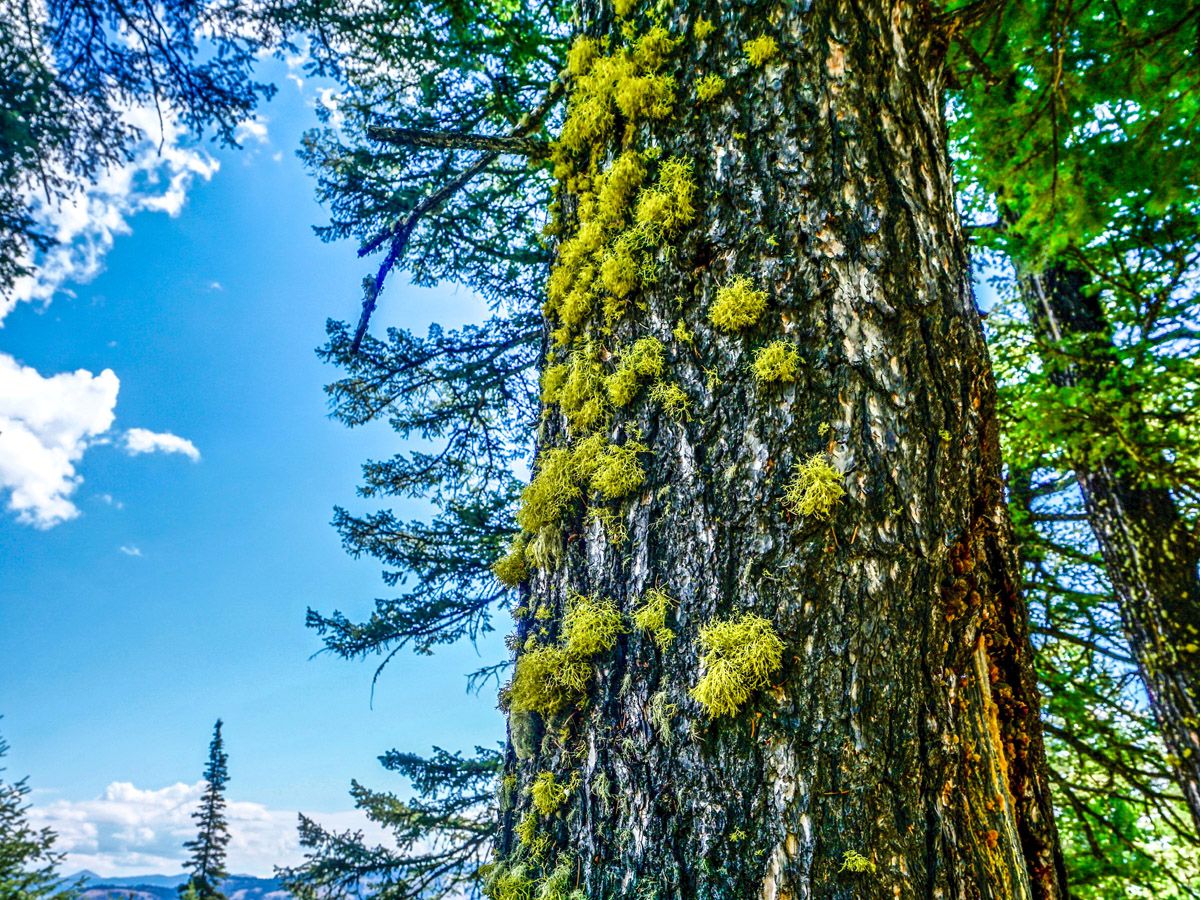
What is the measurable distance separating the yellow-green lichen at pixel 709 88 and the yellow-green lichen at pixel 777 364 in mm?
712

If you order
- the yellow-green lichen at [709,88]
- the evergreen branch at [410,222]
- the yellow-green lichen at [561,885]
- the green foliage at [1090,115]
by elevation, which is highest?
the green foliage at [1090,115]

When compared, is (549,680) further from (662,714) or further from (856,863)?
(856,863)

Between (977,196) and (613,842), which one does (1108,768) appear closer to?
(977,196)

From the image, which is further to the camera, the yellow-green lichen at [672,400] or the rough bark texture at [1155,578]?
the rough bark texture at [1155,578]

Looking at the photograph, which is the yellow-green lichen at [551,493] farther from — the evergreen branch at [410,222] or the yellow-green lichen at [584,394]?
the evergreen branch at [410,222]

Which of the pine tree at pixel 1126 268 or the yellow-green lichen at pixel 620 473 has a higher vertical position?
the pine tree at pixel 1126 268

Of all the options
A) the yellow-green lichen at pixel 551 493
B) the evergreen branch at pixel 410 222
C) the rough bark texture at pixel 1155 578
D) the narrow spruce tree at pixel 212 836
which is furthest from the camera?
the narrow spruce tree at pixel 212 836

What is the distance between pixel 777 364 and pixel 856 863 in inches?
34.5

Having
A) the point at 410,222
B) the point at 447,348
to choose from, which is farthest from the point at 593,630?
the point at 447,348

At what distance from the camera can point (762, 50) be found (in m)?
1.54

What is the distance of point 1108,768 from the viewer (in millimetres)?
5633

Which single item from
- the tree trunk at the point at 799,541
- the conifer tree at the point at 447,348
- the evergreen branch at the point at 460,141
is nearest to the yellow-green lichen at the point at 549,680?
the tree trunk at the point at 799,541

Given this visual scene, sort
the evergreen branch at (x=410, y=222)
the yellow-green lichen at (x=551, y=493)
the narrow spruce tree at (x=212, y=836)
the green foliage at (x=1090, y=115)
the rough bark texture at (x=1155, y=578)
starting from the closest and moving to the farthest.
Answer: the yellow-green lichen at (x=551, y=493) < the evergreen branch at (x=410, y=222) < the green foliage at (x=1090, y=115) < the rough bark texture at (x=1155, y=578) < the narrow spruce tree at (x=212, y=836)

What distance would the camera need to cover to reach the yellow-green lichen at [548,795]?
1240mm
